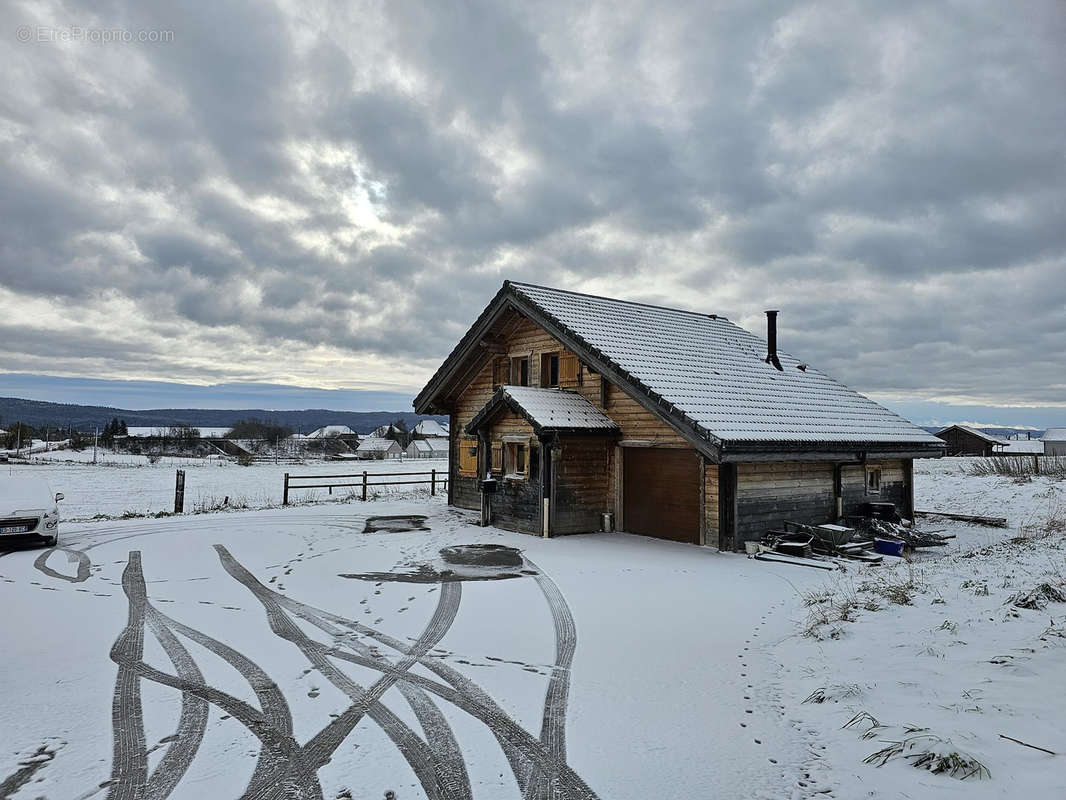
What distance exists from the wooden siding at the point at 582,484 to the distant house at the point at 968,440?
5857cm

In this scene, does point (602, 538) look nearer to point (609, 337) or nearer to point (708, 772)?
point (609, 337)

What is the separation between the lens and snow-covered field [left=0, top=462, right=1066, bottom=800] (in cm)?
443

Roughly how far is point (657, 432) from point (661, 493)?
161 centimetres

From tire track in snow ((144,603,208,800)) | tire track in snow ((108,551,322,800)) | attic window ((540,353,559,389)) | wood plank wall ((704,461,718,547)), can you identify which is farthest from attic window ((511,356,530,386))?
tire track in snow ((144,603,208,800))

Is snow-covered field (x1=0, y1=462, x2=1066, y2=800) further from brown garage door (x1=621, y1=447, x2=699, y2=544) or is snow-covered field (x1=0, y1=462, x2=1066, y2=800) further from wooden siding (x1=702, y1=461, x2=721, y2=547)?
brown garage door (x1=621, y1=447, x2=699, y2=544)

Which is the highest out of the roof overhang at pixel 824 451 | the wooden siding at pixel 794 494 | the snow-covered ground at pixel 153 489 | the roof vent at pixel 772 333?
the roof vent at pixel 772 333

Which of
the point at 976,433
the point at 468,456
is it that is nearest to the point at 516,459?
the point at 468,456

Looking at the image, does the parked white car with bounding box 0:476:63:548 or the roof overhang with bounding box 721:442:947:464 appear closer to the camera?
the roof overhang with bounding box 721:442:947:464

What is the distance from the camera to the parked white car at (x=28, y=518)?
44.3ft

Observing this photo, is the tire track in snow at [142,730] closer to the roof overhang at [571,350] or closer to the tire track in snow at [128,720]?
the tire track in snow at [128,720]

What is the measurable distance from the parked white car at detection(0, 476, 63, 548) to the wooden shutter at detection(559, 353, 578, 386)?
12.4 meters

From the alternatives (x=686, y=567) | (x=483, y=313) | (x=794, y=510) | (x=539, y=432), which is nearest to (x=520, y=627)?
(x=686, y=567)

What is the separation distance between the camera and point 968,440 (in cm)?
6391

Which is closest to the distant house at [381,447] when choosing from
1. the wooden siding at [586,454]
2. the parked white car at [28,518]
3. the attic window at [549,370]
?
the attic window at [549,370]
